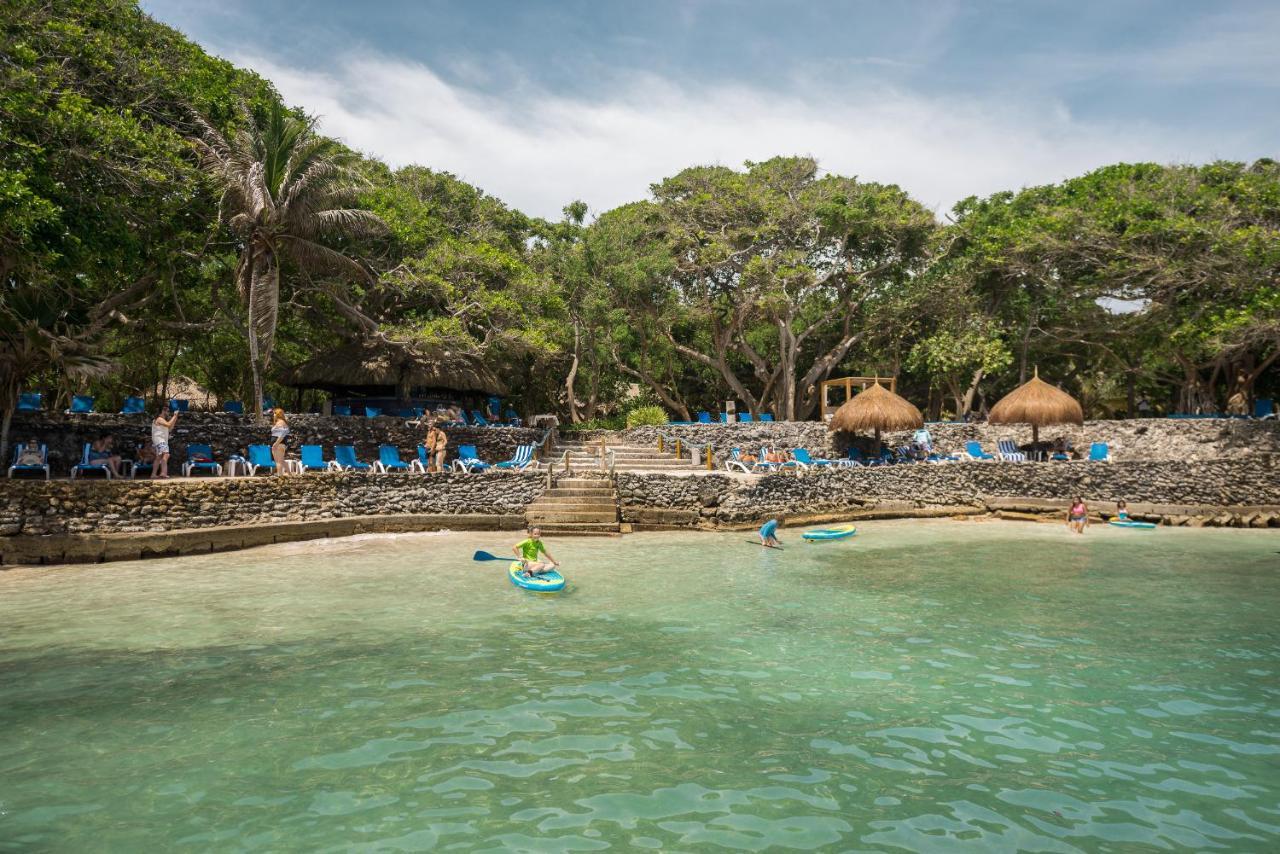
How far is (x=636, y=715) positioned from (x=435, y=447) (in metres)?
14.8

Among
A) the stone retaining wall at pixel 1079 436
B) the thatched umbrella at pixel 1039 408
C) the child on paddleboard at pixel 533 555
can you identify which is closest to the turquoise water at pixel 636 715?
the child on paddleboard at pixel 533 555

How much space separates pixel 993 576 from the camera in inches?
499

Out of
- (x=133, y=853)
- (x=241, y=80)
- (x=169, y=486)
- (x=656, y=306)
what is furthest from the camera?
(x=656, y=306)

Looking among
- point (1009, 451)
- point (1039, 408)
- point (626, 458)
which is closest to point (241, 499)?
point (626, 458)

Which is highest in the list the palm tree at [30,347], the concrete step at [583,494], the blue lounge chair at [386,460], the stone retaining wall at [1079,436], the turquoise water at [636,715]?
the palm tree at [30,347]

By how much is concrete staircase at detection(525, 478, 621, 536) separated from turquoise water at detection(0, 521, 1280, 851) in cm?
627

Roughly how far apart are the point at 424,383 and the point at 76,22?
42.8 ft

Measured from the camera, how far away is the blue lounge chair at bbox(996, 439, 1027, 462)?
80.4 feet

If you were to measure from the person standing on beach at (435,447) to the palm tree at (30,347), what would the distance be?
739cm

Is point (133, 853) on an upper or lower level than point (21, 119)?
lower

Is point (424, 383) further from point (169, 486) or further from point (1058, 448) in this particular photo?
point (1058, 448)

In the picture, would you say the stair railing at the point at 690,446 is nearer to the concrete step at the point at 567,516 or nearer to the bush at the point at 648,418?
the bush at the point at 648,418

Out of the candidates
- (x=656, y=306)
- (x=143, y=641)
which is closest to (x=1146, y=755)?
(x=143, y=641)

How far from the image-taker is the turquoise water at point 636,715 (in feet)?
14.3
